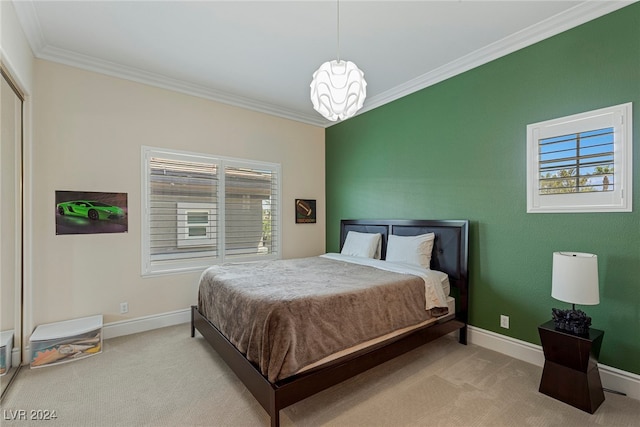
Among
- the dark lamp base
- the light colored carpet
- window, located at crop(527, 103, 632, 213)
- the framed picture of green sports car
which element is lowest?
the light colored carpet

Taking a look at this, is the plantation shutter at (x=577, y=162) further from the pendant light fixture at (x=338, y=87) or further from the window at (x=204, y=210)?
the window at (x=204, y=210)

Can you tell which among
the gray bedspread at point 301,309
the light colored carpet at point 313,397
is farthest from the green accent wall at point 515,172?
the gray bedspread at point 301,309

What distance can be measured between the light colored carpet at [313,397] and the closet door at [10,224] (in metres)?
0.31

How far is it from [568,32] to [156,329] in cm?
501

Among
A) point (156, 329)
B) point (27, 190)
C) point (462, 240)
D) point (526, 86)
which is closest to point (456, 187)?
point (462, 240)

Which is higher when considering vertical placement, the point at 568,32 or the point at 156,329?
the point at 568,32

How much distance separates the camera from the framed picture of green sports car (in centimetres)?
295

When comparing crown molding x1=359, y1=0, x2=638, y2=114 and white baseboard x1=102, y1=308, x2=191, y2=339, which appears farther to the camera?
white baseboard x1=102, y1=308, x2=191, y2=339

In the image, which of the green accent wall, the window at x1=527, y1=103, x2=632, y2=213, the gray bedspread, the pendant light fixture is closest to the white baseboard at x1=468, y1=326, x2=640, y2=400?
the green accent wall

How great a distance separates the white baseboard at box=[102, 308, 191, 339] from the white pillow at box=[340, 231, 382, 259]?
2248 millimetres

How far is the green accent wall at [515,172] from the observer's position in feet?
7.17

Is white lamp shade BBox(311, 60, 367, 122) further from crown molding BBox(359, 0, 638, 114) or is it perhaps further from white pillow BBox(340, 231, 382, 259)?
white pillow BBox(340, 231, 382, 259)

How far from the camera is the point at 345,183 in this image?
470 cm

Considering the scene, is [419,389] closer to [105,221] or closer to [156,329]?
[156,329]
